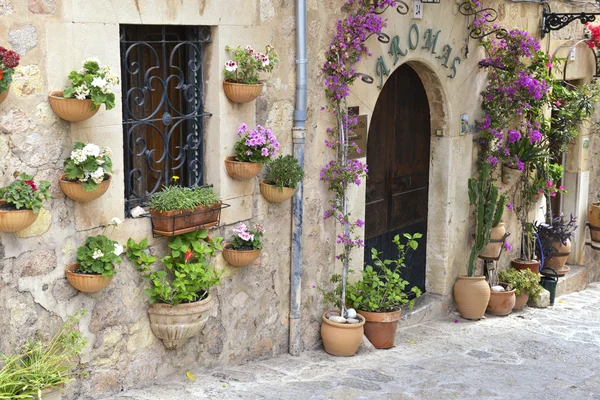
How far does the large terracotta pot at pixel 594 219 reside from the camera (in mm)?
11078

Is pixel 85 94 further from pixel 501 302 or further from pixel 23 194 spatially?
pixel 501 302

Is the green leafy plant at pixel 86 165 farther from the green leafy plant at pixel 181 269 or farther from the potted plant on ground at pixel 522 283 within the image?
the potted plant on ground at pixel 522 283

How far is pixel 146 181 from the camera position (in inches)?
226

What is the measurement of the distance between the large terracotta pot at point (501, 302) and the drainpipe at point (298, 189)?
283 centimetres

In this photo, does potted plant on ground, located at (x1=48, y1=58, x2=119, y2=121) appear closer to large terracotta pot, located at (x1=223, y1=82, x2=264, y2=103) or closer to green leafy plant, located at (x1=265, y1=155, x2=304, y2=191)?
large terracotta pot, located at (x1=223, y1=82, x2=264, y2=103)

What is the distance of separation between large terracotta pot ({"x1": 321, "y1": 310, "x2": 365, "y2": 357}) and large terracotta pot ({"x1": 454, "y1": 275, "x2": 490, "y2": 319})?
2.03m

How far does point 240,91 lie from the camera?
5746mm

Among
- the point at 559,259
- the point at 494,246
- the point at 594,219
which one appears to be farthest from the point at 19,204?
the point at 594,219

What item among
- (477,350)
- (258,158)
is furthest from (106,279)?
(477,350)

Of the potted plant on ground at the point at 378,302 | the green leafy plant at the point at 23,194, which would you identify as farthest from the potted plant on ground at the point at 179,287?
the potted plant on ground at the point at 378,302

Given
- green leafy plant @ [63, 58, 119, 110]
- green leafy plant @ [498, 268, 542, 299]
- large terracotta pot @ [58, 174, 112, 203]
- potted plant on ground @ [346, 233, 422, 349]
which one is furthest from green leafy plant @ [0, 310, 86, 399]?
green leafy plant @ [498, 268, 542, 299]

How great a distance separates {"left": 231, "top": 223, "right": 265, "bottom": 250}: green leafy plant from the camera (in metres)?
5.97

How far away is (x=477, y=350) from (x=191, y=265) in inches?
125

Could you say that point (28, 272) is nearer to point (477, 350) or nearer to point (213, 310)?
point (213, 310)
